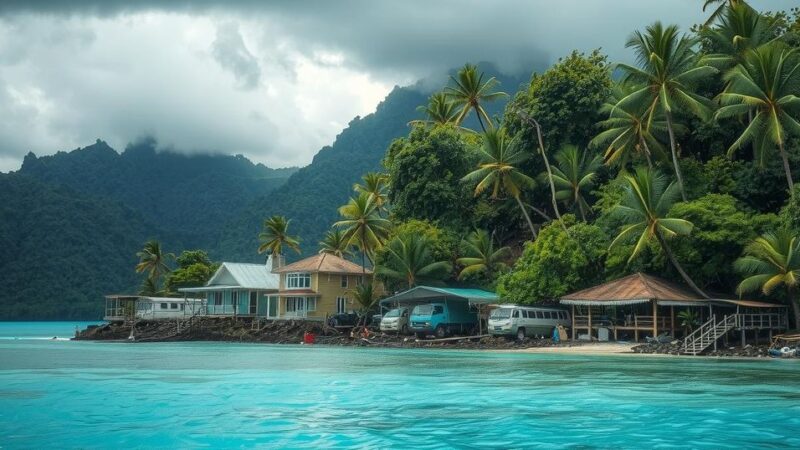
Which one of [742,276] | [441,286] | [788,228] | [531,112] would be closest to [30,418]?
[788,228]

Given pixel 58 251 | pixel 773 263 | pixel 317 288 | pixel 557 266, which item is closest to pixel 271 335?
pixel 317 288

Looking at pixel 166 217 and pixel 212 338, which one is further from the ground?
pixel 166 217

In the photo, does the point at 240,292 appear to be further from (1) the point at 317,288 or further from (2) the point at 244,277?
(1) the point at 317,288

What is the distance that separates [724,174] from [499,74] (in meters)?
113

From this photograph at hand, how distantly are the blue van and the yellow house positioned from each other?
12541mm

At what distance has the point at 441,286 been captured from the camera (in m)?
49.2

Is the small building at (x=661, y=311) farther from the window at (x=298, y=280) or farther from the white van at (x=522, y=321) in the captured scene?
the window at (x=298, y=280)

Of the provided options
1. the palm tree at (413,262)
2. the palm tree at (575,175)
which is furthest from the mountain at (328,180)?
the palm tree at (413,262)

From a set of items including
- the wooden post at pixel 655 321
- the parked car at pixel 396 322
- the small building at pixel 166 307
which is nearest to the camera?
the wooden post at pixel 655 321

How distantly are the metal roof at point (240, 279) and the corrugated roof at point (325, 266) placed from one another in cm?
353

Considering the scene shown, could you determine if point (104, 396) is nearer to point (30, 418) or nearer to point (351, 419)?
point (30, 418)

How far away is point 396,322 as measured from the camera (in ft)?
148

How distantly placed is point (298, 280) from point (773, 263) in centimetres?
3463

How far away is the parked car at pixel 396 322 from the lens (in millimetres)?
45219
